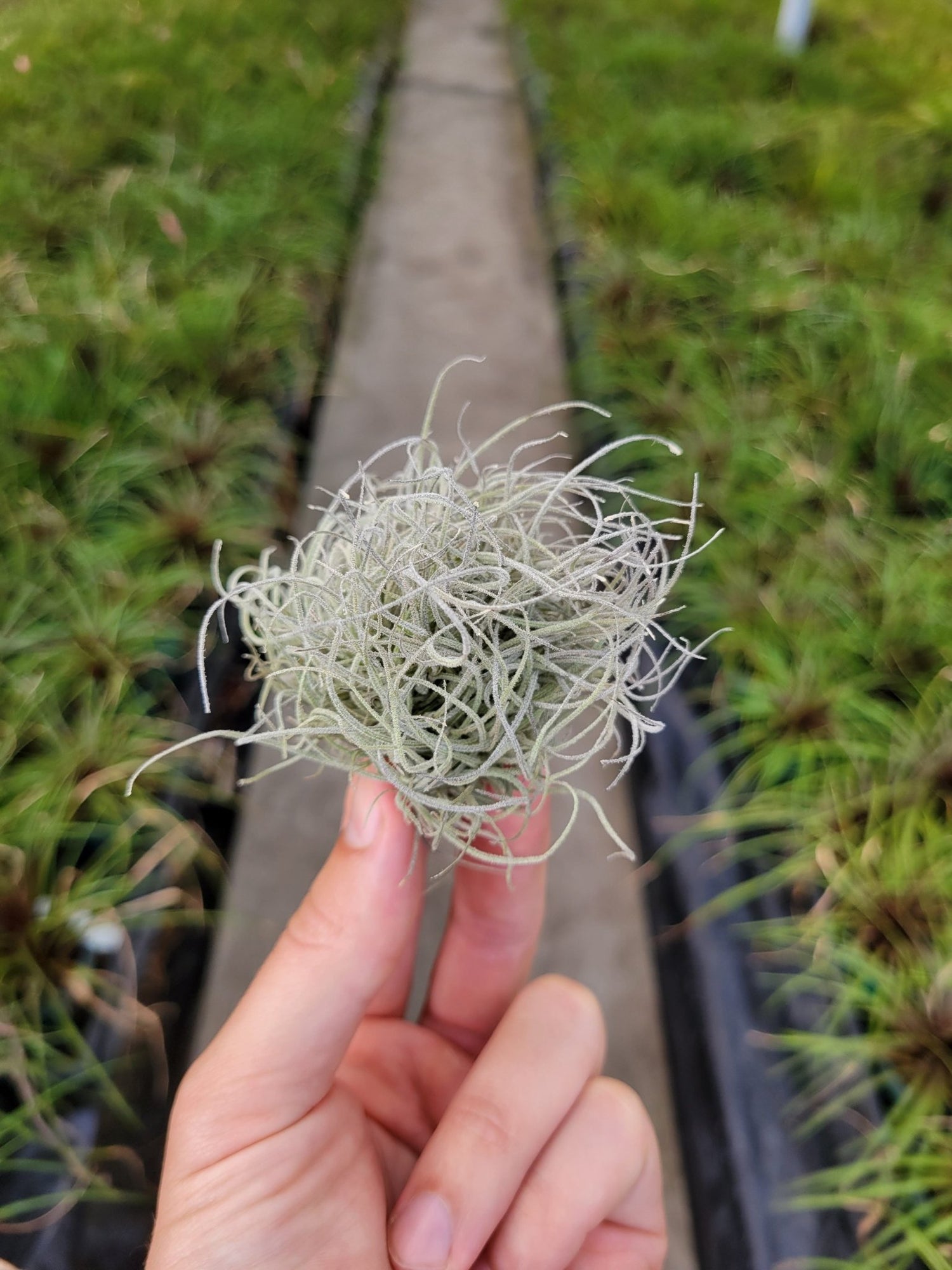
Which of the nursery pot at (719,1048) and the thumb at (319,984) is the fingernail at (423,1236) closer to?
the thumb at (319,984)

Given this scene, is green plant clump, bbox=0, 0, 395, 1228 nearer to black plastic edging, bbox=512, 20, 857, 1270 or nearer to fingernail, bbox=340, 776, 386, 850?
→ fingernail, bbox=340, 776, 386, 850

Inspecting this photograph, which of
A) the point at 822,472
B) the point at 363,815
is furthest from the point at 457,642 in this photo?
the point at 822,472

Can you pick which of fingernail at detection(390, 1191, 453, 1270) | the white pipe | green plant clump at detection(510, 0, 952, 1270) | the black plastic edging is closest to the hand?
fingernail at detection(390, 1191, 453, 1270)

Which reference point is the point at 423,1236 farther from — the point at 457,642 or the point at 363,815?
the point at 457,642

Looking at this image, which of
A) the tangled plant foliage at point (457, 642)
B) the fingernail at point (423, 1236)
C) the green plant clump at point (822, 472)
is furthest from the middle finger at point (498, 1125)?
the green plant clump at point (822, 472)

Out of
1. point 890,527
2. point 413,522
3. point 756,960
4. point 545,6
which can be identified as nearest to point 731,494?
point 890,527

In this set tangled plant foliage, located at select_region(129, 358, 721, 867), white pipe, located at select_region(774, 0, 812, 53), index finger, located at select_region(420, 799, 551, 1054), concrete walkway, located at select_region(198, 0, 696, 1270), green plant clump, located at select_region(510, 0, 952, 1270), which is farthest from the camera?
white pipe, located at select_region(774, 0, 812, 53)
